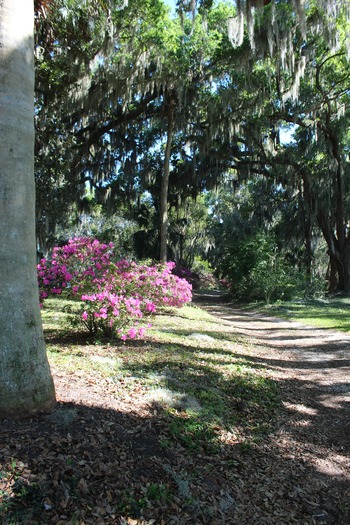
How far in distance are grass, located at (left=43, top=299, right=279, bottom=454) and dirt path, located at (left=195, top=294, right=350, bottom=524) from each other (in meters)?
0.33

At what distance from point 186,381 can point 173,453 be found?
68.7 inches

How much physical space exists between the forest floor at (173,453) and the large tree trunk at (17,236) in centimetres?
28

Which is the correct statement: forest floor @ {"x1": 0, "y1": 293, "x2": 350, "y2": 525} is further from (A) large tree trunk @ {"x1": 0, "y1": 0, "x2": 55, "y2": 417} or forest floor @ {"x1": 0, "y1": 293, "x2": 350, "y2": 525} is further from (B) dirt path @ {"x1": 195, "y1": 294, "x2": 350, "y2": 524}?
(A) large tree trunk @ {"x1": 0, "y1": 0, "x2": 55, "y2": 417}

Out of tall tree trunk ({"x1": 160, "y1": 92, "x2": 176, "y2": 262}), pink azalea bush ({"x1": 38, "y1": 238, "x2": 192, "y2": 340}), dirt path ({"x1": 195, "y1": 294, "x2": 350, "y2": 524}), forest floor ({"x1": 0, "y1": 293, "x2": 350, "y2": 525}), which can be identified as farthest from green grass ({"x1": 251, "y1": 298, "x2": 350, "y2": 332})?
pink azalea bush ({"x1": 38, "y1": 238, "x2": 192, "y2": 340})

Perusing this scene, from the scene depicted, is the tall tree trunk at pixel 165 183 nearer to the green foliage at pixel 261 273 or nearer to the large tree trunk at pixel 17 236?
the green foliage at pixel 261 273

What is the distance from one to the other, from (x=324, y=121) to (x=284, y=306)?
9.24 m

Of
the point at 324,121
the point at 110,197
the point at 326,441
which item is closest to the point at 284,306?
the point at 324,121

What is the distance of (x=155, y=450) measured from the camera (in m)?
3.23

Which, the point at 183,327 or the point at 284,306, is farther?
the point at 284,306

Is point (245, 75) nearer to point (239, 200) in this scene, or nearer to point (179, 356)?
point (179, 356)

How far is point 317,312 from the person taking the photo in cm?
1470

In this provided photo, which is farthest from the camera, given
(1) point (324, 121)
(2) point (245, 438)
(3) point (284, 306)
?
(1) point (324, 121)

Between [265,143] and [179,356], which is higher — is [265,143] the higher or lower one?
the higher one

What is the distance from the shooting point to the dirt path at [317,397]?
140 inches
